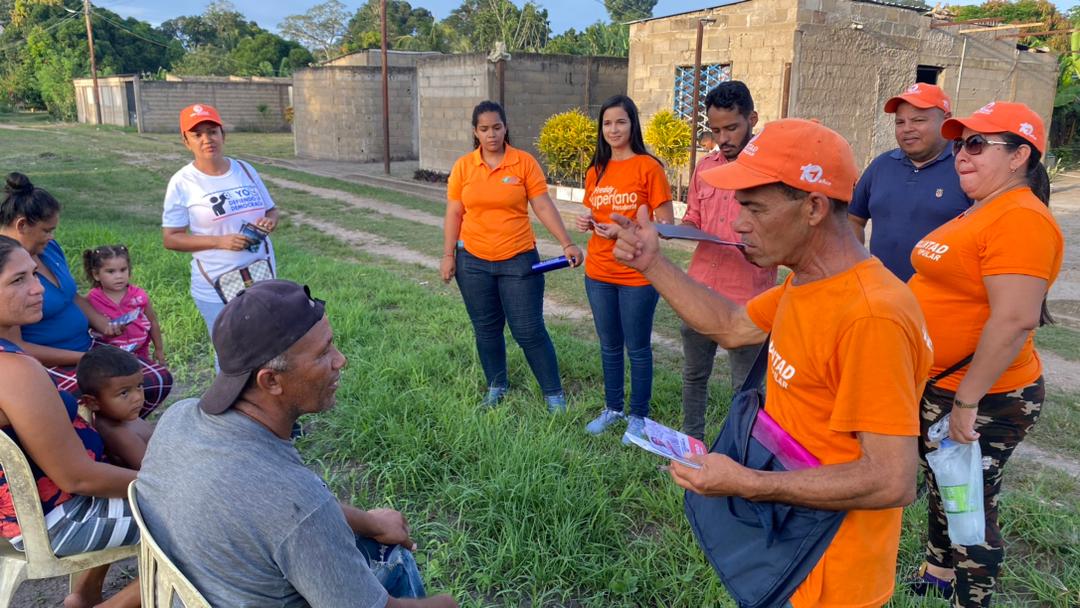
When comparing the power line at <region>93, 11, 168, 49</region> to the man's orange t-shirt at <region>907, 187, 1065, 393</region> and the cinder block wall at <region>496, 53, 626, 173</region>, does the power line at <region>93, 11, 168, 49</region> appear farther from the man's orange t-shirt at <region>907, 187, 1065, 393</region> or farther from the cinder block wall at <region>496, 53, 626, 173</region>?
the man's orange t-shirt at <region>907, 187, 1065, 393</region>

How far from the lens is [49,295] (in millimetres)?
3184

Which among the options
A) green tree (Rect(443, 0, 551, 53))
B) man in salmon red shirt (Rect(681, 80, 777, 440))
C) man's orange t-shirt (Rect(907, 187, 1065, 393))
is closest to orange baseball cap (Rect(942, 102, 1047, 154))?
man's orange t-shirt (Rect(907, 187, 1065, 393))

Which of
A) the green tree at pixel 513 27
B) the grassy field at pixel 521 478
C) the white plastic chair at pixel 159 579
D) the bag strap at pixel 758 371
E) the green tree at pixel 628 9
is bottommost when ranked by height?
the grassy field at pixel 521 478

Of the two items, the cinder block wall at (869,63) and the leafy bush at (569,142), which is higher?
the cinder block wall at (869,63)

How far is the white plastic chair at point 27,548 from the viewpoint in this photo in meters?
2.14

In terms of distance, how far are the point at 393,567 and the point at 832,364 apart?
1.37 m

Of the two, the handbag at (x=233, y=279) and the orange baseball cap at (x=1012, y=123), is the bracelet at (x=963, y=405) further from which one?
the handbag at (x=233, y=279)

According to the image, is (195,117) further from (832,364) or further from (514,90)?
(514,90)

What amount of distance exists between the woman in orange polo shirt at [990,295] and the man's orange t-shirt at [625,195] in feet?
5.09

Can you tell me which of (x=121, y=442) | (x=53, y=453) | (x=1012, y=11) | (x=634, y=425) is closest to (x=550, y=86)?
(x=634, y=425)

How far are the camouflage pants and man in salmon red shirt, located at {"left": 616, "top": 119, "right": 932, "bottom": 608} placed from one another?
991 millimetres

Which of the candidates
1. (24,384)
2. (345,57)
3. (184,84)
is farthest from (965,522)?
(184,84)

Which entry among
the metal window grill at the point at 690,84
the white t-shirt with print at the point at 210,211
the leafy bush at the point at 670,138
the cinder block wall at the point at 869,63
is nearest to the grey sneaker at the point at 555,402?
the white t-shirt with print at the point at 210,211

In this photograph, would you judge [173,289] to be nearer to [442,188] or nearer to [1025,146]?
[1025,146]
